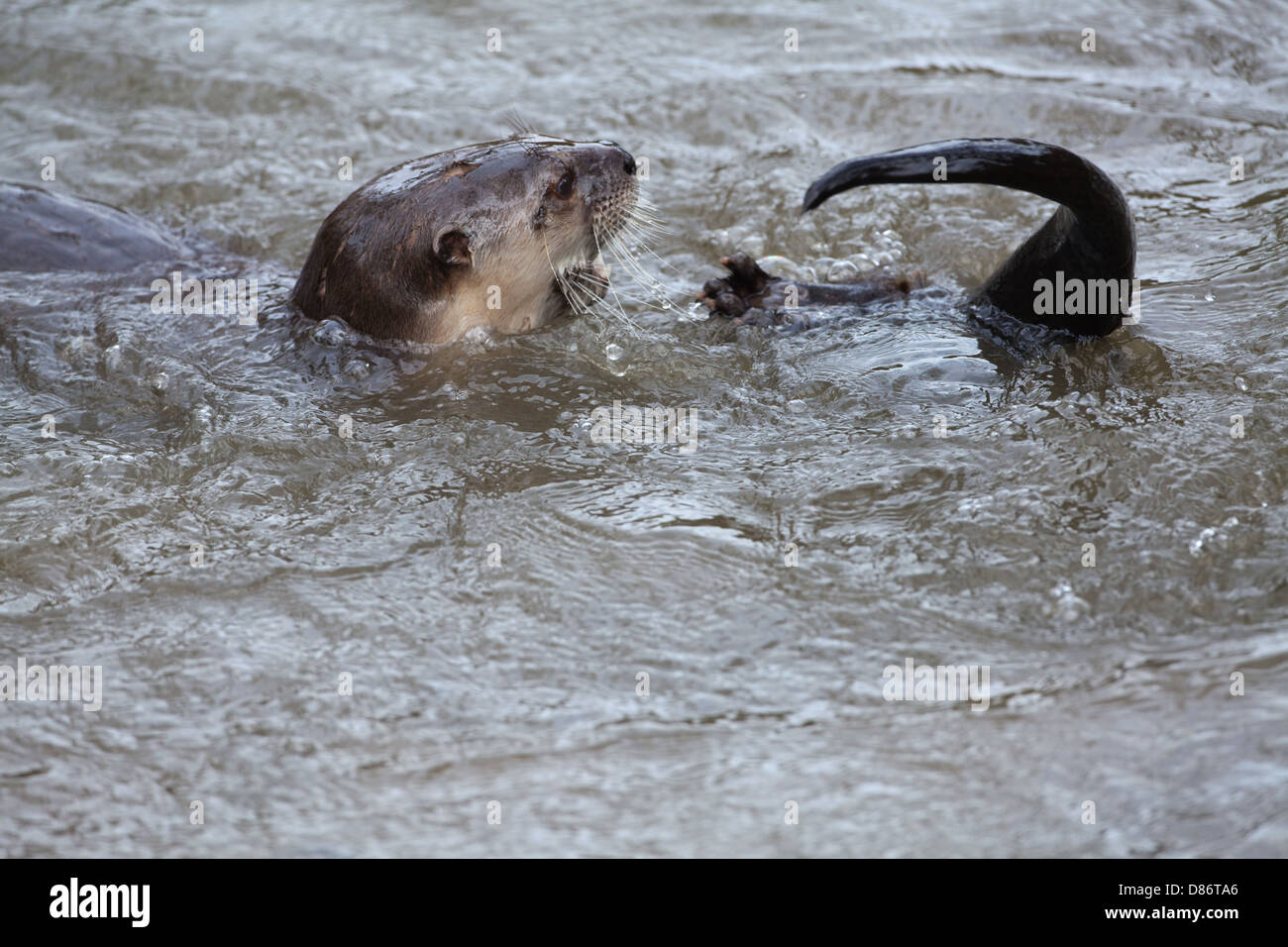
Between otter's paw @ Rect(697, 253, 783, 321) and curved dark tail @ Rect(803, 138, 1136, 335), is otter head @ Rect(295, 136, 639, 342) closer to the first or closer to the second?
otter's paw @ Rect(697, 253, 783, 321)

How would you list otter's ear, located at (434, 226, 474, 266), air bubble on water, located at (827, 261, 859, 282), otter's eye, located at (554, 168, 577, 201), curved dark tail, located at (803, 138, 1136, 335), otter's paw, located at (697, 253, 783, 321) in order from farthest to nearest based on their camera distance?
air bubble on water, located at (827, 261, 859, 282) → otter's paw, located at (697, 253, 783, 321) → otter's eye, located at (554, 168, 577, 201) → otter's ear, located at (434, 226, 474, 266) → curved dark tail, located at (803, 138, 1136, 335)

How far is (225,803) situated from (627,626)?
2.84 feet

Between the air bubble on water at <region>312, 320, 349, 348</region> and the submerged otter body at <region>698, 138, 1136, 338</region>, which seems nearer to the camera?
the submerged otter body at <region>698, 138, 1136, 338</region>

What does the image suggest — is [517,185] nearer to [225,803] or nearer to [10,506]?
[10,506]

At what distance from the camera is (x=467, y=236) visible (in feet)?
12.2

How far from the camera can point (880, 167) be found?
3.50m

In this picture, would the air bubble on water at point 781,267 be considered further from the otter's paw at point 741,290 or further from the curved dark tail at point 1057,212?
the curved dark tail at point 1057,212

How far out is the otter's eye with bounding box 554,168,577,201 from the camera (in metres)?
3.86

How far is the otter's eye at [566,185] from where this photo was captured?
386 centimetres

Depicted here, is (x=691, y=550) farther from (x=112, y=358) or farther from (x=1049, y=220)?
(x=112, y=358)

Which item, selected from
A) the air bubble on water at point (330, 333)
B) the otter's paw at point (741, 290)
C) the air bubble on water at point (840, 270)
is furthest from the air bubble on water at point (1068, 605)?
the air bubble on water at point (330, 333)

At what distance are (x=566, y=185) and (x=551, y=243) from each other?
17cm

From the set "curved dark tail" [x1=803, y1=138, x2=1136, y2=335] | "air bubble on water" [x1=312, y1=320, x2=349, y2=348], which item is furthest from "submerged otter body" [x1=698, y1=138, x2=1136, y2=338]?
"air bubble on water" [x1=312, y1=320, x2=349, y2=348]

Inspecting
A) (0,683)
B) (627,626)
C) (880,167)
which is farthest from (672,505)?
(0,683)
